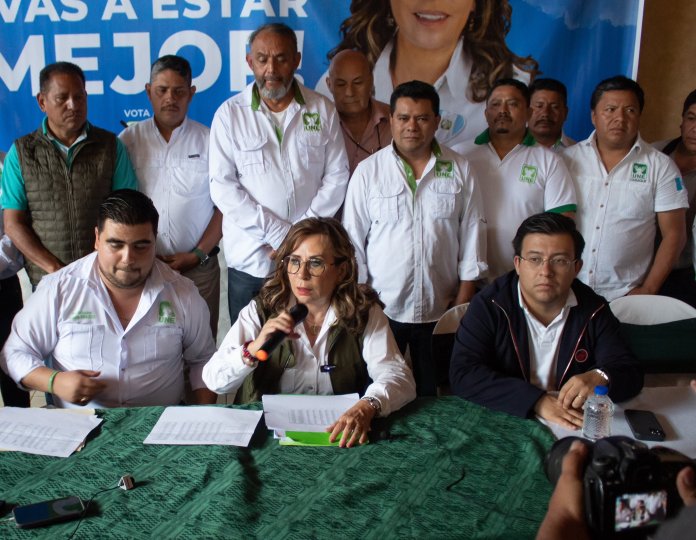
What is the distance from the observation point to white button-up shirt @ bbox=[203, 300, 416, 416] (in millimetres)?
2199

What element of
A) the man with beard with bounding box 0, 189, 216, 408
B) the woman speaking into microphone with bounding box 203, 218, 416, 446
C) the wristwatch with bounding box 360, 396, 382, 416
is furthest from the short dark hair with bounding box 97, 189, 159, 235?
the wristwatch with bounding box 360, 396, 382, 416

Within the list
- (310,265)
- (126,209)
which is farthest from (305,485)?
(126,209)

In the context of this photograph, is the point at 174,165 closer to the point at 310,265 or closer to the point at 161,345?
the point at 161,345

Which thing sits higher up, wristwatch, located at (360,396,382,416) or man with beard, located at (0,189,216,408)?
man with beard, located at (0,189,216,408)

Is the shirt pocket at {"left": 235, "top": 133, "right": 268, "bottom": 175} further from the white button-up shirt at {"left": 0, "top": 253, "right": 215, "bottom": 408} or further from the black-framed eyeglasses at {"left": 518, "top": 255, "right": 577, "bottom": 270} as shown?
the black-framed eyeglasses at {"left": 518, "top": 255, "right": 577, "bottom": 270}

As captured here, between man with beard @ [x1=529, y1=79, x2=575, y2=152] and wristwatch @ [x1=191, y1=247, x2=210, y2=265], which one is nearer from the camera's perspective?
wristwatch @ [x1=191, y1=247, x2=210, y2=265]

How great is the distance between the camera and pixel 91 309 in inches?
92.7

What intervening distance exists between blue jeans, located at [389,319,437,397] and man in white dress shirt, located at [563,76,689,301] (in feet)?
2.87

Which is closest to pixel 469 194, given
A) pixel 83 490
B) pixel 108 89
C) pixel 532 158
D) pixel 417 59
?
pixel 532 158

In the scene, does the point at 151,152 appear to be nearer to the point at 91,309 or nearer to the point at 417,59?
the point at 91,309

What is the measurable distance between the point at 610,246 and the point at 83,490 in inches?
101

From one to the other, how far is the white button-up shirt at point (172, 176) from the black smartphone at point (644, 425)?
86.1 inches

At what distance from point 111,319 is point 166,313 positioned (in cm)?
19

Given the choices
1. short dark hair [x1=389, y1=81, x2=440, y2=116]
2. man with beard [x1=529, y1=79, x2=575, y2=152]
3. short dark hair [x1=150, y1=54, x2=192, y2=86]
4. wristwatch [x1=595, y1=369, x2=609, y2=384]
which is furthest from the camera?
man with beard [x1=529, y1=79, x2=575, y2=152]
